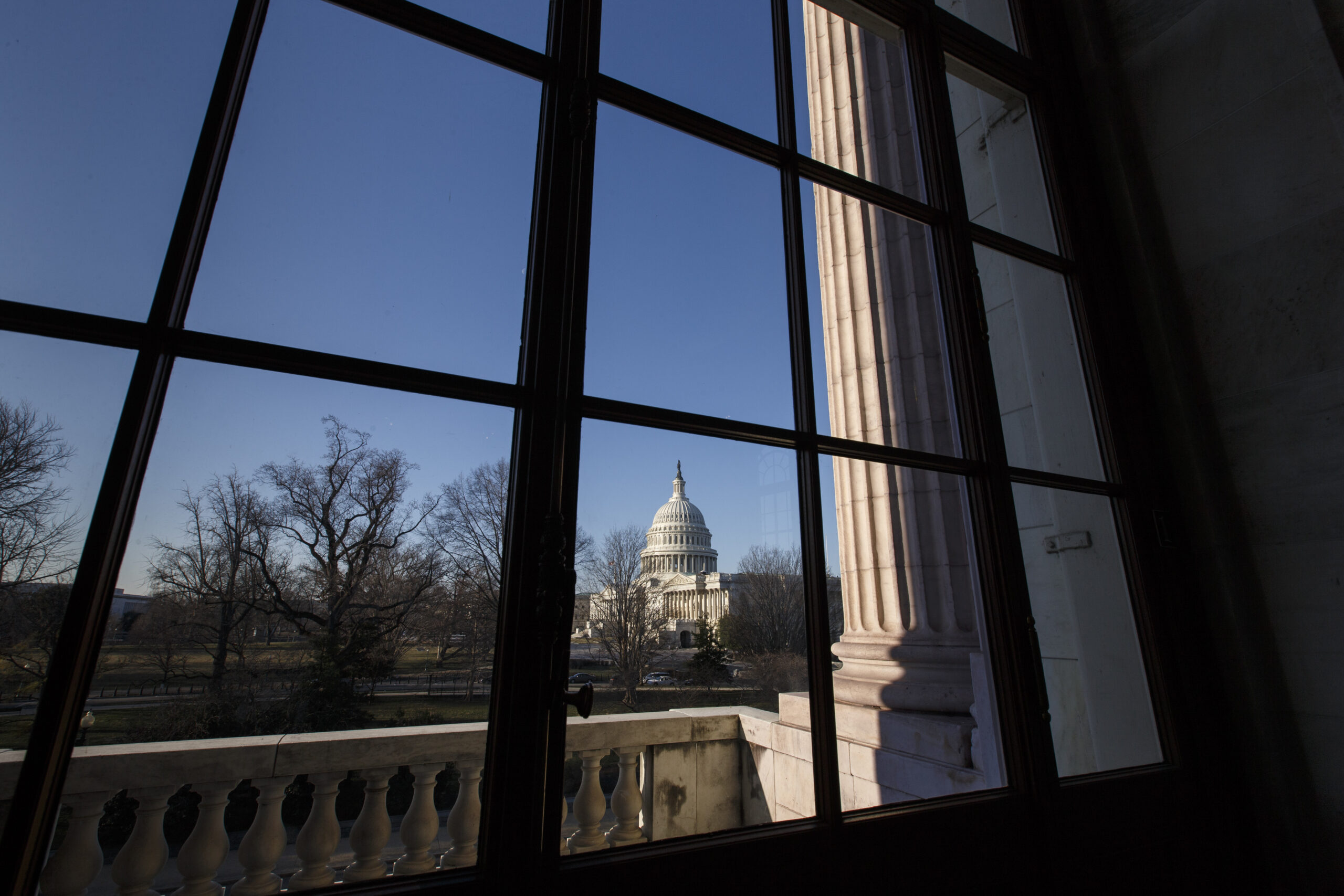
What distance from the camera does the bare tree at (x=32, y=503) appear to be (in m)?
0.73

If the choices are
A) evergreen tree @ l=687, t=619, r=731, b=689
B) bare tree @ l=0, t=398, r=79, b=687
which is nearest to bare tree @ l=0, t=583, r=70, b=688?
bare tree @ l=0, t=398, r=79, b=687

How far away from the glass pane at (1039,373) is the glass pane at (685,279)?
828 mm

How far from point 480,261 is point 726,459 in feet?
2.06

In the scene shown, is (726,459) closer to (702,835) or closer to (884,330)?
(702,835)

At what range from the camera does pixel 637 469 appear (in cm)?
119

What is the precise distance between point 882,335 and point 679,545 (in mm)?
2501

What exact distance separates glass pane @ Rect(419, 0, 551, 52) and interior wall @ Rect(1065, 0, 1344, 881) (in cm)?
184

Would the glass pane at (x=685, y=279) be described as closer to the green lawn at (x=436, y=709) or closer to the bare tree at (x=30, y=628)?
the green lawn at (x=436, y=709)

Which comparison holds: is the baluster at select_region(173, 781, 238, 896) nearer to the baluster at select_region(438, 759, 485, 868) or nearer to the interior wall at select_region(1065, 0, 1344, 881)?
the baluster at select_region(438, 759, 485, 868)

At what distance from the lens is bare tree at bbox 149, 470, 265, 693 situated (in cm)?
82

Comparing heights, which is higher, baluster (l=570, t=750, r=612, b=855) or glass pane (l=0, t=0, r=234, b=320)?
glass pane (l=0, t=0, r=234, b=320)

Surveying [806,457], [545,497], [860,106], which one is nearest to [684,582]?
[806,457]

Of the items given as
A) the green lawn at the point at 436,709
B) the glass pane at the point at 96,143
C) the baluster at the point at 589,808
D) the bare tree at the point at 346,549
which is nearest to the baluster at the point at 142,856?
the green lawn at the point at 436,709

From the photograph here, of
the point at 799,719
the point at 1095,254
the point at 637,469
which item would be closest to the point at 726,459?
the point at 637,469
